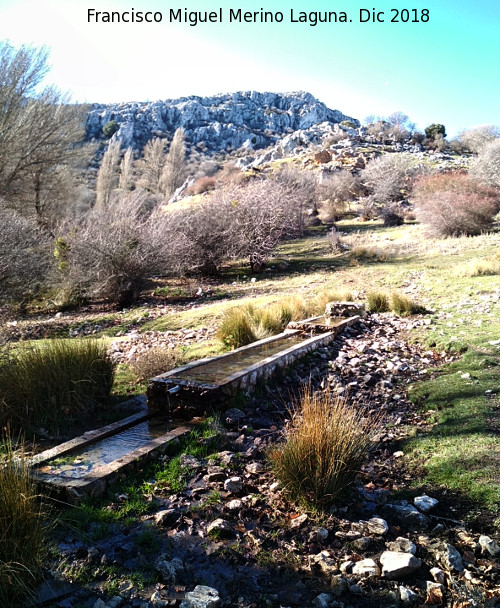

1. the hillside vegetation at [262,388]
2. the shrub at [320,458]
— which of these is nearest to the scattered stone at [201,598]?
the hillside vegetation at [262,388]

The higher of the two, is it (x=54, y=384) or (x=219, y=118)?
(x=219, y=118)

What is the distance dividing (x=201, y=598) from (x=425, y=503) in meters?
1.67

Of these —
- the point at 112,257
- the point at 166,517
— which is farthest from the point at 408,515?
the point at 112,257

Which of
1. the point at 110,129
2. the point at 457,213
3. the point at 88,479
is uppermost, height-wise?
the point at 110,129

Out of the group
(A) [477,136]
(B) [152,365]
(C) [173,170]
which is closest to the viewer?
(B) [152,365]

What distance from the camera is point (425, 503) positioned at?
3.27 meters

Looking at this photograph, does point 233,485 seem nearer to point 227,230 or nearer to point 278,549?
point 278,549

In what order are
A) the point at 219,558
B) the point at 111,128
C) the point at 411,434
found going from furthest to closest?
the point at 111,128, the point at 411,434, the point at 219,558

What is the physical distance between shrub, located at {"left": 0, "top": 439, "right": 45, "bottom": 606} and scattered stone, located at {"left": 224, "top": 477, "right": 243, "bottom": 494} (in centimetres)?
138

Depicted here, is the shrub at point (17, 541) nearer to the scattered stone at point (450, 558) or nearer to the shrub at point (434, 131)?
the scattered stone at point (450, 558)

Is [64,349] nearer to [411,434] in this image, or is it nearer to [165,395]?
[165,395]

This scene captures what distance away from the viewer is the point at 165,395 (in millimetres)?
5434

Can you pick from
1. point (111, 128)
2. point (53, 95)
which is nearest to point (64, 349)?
point (53, 95)

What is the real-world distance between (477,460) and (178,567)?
239cm
